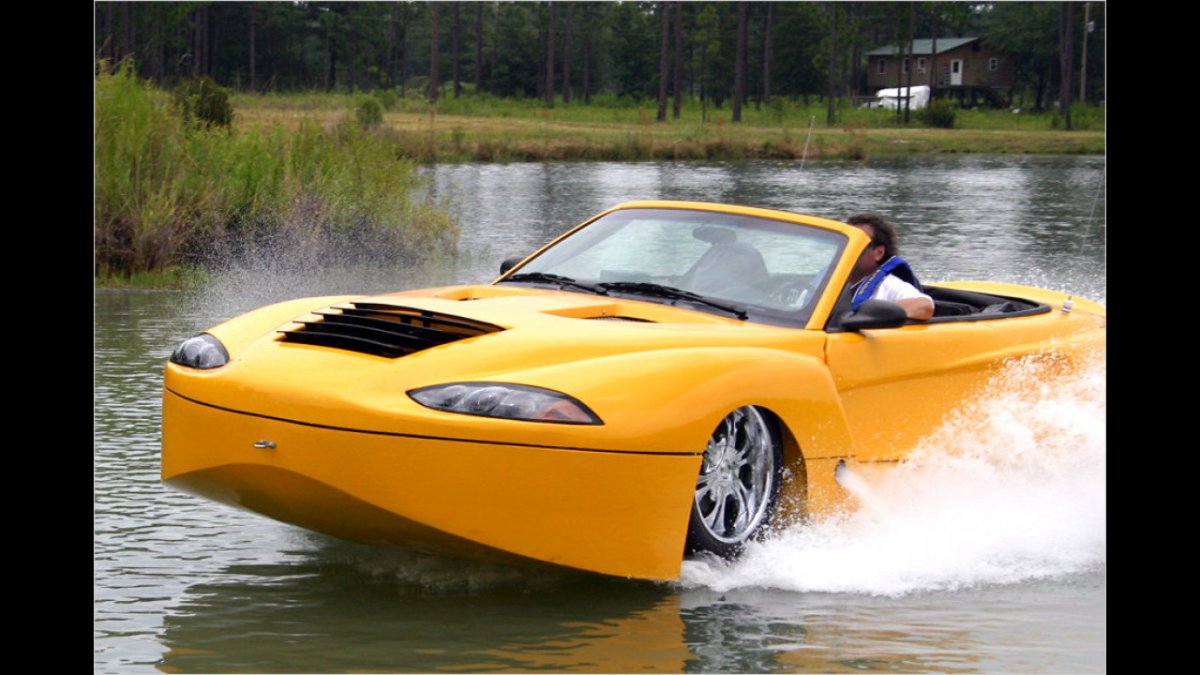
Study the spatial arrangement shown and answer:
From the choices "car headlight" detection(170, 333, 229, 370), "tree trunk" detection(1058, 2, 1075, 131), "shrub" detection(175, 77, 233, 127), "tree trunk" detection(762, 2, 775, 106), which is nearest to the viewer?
"car headlight" detection(170, 333, 229, 370)

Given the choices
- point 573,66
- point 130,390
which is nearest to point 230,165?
point 130,390

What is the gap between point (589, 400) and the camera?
17.7 feet

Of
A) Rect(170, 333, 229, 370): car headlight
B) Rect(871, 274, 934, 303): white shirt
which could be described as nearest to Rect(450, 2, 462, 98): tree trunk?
Rect(871, 274, 934, 303): white shirt

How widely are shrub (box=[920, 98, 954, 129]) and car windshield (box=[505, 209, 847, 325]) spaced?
5244 centimetres

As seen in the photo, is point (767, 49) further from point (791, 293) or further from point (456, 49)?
point (791, 293)

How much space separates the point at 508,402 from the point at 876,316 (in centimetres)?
195

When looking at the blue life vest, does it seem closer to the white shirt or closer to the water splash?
the white shirt

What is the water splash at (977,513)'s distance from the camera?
241 inches

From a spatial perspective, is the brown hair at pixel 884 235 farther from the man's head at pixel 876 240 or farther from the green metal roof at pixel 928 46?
the green metal roof at pixel 928 46

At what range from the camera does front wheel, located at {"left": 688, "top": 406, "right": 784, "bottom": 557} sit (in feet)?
19.1
